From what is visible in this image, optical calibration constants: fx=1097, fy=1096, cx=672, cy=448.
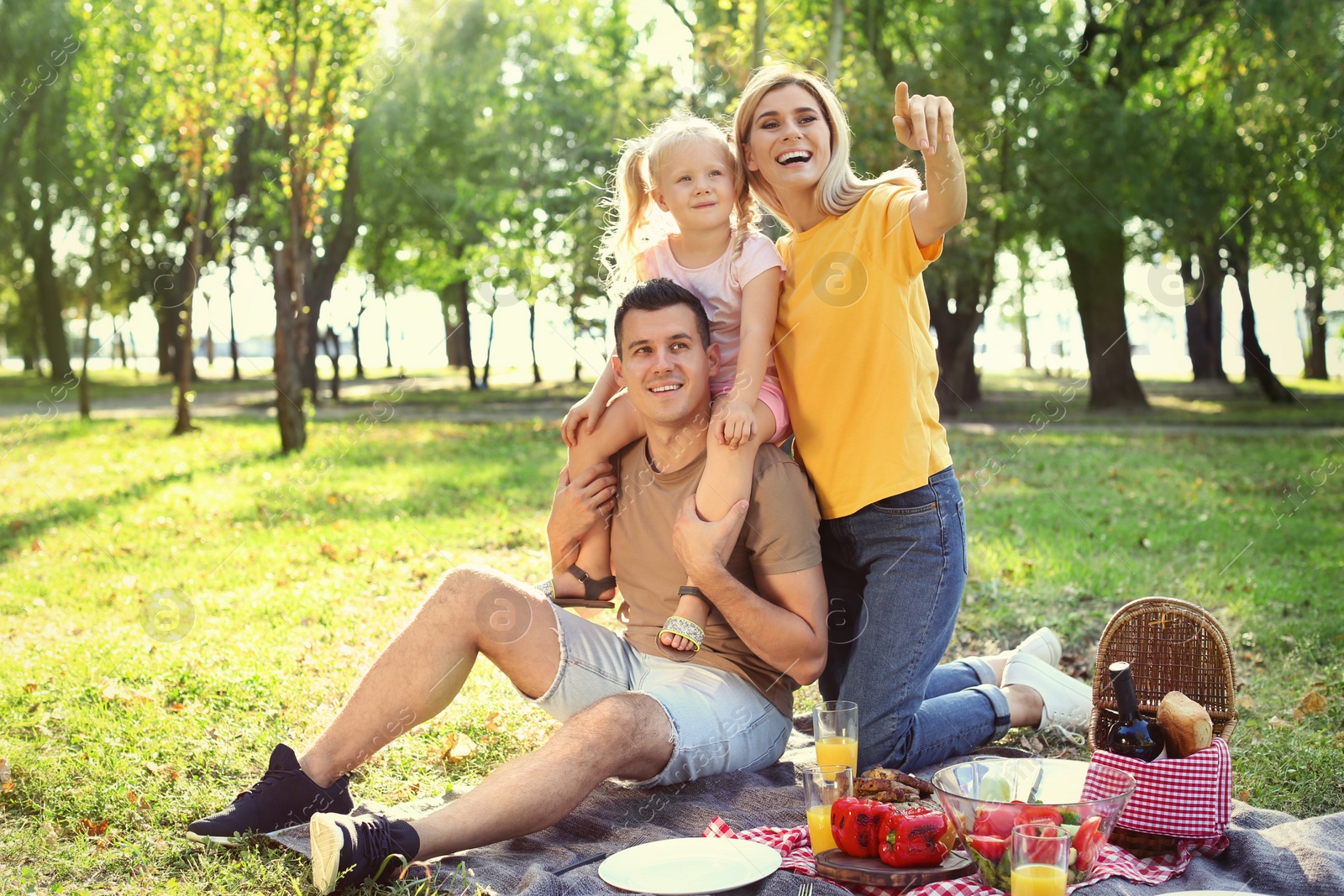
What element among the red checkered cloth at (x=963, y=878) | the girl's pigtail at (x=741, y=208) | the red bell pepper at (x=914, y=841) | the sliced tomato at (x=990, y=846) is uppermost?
the girl's pigtail at (x=741, y=208)

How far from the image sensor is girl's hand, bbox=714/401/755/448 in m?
3.42

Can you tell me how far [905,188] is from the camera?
12.0 feet

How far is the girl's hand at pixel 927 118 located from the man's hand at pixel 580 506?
1556 mm

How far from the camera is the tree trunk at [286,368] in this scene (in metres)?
14.0

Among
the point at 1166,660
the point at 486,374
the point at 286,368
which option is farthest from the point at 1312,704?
the point at 486,374

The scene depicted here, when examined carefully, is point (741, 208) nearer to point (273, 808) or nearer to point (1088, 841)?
point (1088, 841)

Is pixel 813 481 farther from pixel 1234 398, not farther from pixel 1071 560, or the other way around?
pixel 1234 398

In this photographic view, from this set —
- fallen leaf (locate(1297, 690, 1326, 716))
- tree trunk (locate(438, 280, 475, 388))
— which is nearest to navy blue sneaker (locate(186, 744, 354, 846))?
fallen leaf (locate(1297, 690, 1326, 716))

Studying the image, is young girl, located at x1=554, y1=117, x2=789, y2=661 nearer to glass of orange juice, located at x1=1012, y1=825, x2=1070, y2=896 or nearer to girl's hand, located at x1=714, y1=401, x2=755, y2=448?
girl's hand, located at x1=714, y1=401, x2=755, y2=448

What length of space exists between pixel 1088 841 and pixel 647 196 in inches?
111

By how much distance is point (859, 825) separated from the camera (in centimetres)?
297

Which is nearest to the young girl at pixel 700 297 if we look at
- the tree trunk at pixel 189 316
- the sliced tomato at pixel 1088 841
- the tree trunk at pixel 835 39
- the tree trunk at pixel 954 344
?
the sliced tomato at pixel 1088 841

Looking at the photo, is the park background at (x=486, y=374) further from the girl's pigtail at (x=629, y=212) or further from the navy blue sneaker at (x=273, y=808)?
the girl's pigtail at (x=629, y=212)

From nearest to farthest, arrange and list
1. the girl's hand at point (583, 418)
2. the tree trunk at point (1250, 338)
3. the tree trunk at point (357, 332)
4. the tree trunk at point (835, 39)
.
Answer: the girl's hand at point (583, 418) → the tree trunk at point (835, 39) → the tree trunk at point (1250, 338) → the tree trunk at point (357, 332)
